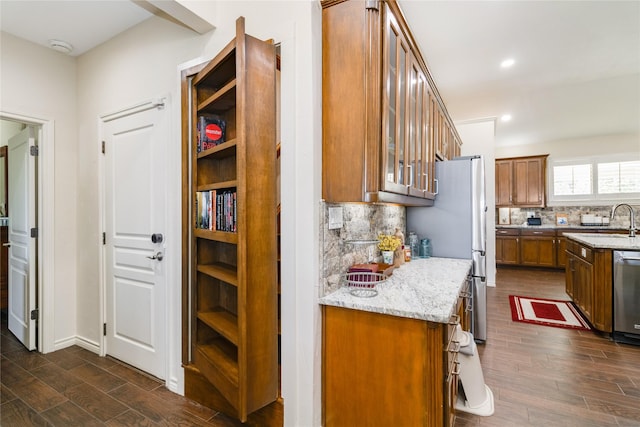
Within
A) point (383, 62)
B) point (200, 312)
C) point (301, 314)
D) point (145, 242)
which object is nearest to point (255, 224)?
point (301, 314)

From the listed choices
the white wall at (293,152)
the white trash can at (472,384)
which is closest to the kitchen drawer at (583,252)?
the white trash can at (472,384)

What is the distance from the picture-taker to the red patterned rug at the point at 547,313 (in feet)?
11.3

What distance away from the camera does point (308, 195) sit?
156 cm

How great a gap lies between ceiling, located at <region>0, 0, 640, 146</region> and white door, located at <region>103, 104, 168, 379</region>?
81cm

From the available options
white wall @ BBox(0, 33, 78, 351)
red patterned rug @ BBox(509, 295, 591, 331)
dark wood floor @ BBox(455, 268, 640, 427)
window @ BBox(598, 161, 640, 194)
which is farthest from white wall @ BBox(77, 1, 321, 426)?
window @ BBox(598, 161, 640, 194)

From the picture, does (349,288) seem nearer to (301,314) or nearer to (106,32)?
(301,314)

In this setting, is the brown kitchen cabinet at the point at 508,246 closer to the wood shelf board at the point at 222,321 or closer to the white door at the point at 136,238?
the wood shelf board at the point at 222,321

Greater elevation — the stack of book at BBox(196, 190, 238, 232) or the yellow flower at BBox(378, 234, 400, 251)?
the stack of book at BBox(196, 190, 238, 232)

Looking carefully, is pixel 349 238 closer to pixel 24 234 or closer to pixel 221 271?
pixel 221 271

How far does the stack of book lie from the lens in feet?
5.57

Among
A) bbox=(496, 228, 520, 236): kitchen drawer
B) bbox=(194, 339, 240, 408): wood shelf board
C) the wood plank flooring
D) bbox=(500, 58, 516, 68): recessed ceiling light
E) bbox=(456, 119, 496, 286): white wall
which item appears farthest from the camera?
bbox=(496, 228, 520, 236): kitchen drawer

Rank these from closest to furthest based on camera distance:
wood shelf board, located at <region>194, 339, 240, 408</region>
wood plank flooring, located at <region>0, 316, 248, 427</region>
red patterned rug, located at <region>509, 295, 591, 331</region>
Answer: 1. wood shelf board, located at <region>194, 339, 240, 408</region>
2. wood plank flooring, located at <region>0, 316, 248, 427</region>
3. red patterned rug, located at <region>509, 295, 591, 331</region>

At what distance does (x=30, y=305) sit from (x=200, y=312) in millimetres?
2105

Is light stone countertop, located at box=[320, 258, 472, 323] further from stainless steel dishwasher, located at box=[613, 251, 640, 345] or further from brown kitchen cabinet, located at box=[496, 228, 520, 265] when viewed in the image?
brown kitchen cabinet, located at box=[496, 228, 520, 265]
